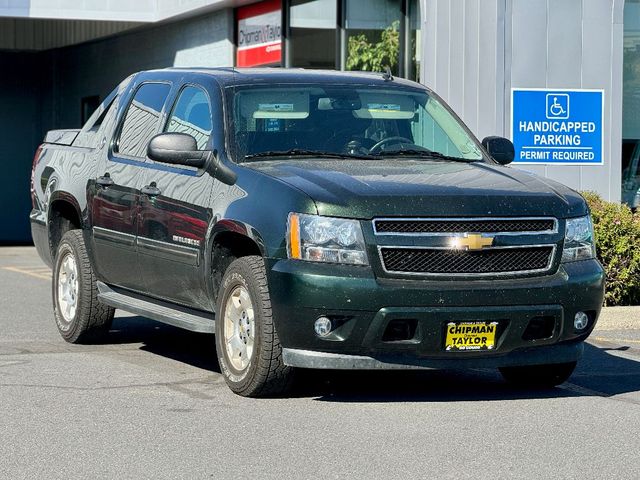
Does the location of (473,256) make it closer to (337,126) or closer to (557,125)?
(337,126)

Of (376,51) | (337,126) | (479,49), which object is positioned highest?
(376,51)

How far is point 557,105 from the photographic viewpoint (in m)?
16.0

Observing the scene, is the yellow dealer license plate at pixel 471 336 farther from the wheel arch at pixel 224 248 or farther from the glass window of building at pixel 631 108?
the glass window of building at pixel 631 108

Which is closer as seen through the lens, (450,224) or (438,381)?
(450,224)

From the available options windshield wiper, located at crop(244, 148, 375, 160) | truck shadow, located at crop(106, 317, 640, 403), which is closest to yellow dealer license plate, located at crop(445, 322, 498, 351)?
truck shadow, located at crop(106, 317, 640, 403)

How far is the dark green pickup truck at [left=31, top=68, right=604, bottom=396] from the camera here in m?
7.70

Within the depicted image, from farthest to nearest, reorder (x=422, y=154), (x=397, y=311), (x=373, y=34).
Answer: (x=373, y=34)
(x=422, y=154)
(x=397, y=311)

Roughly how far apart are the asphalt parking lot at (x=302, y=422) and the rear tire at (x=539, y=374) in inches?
4.2

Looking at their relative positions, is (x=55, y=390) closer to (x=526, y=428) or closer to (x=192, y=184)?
(x=192, y=184)

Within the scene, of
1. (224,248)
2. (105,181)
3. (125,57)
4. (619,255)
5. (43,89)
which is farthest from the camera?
(43,89)

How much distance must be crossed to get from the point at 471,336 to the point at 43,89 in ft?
84.3

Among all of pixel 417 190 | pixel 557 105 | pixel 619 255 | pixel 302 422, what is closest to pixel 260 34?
pixel 557 105

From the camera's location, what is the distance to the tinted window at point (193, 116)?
9098 mm

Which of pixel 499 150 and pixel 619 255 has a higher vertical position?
pixel 499 150
